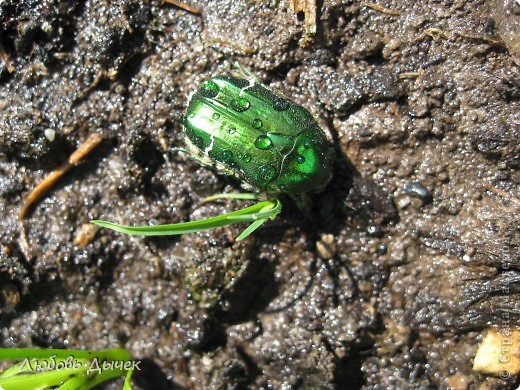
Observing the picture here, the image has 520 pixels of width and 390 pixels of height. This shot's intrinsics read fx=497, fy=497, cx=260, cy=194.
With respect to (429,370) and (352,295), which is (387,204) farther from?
(429,370)

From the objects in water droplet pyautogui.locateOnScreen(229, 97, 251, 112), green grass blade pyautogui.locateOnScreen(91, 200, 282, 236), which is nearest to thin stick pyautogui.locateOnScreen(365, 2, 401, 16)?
water droplet pyautogui.locateOnScreen(229, 97, 251, 112)

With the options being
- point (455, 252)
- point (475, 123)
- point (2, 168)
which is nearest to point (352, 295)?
point (455, 252)

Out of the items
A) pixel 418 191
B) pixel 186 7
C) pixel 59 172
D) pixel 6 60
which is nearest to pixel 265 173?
pixel 418 191

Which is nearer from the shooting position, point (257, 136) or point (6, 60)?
point (257, 136)

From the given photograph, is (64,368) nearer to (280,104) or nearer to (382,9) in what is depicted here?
(280,104)

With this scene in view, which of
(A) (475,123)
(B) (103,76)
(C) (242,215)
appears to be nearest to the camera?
(C) (242,215)

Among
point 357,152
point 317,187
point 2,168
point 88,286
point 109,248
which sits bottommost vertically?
point 88,286

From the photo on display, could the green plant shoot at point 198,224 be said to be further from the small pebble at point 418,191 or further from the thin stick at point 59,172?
the small pebble at point 418,191
